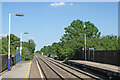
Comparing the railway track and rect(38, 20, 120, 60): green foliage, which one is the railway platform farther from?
rect(38, 20, 120, 60): green foliage

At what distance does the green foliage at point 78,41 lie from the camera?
1558 inches

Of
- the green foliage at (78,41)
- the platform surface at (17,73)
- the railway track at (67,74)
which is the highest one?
the green foliage at (78,41)

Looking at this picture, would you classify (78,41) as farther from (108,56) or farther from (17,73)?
(17,73)

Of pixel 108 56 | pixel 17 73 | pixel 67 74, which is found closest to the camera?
pixel 17 73

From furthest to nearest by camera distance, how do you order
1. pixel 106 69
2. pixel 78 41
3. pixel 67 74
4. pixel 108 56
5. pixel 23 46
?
1. pixel 23 46
2. pixel 78 41
3. pixel 108 56
4. pixel 67 74
5. pixel 106 69

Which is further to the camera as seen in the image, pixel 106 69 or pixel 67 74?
pixel 67 74

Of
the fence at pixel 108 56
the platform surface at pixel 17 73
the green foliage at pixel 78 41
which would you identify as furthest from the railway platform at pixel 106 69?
the green foliage at pixel 78 41

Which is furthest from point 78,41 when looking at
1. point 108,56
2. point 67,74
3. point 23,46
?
point 23,46

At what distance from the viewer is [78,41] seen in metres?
41.7

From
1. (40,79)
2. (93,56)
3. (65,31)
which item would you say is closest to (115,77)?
(40,79)

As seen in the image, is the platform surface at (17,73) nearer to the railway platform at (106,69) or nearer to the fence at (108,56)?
the railway platform at (106,69)

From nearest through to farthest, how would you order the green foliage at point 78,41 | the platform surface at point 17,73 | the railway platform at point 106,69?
the railway platform at point 106,69 → the platform surface at point 17,73 → the green foliage at point 78,41

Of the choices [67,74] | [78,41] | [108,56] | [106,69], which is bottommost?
[67,74]

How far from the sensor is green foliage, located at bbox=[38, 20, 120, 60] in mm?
39562
